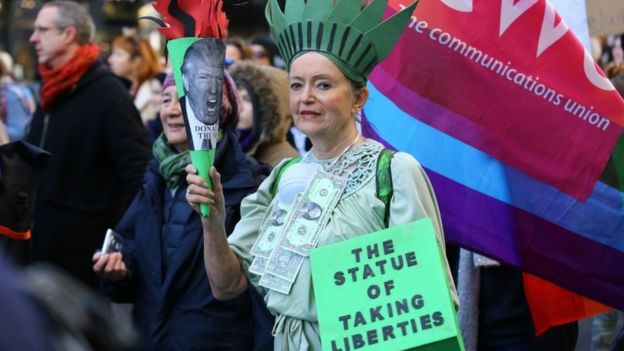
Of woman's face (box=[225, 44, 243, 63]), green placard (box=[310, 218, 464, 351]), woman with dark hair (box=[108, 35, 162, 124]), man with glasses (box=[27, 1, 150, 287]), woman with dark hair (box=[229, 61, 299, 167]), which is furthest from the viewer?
woman with dark hair (box=[108, 35, 162, 124])

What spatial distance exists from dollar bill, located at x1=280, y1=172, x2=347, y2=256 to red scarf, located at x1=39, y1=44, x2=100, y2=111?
3389 mm

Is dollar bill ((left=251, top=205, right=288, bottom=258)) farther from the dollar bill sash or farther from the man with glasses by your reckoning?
the man with glasses

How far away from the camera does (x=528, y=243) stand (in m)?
4.37

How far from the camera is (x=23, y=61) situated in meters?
24.3

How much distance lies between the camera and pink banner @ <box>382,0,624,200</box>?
436cm

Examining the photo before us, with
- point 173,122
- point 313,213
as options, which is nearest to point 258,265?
point 313,213

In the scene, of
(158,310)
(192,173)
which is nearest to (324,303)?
(192,173)

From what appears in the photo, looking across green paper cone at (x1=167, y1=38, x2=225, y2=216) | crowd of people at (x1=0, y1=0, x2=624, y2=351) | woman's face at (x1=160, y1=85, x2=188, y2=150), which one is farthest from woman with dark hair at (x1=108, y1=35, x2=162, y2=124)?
green paper cone at (x1=167, y1=38, x2=225, y2=216)

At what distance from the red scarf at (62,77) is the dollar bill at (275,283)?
3393 millimetres

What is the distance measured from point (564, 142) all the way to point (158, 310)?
65.4 inches

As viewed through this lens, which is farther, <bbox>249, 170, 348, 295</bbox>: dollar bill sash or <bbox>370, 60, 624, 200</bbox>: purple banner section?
<bbox>370, 60, 624, 200</bbox>: purple banner section

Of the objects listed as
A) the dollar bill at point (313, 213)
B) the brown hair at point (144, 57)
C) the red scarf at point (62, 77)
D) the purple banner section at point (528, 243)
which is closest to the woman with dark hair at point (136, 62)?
the brown hair at point (144, 57)

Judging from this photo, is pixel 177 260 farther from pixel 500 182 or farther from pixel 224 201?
pixel 500 182

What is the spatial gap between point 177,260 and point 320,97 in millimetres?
1284
